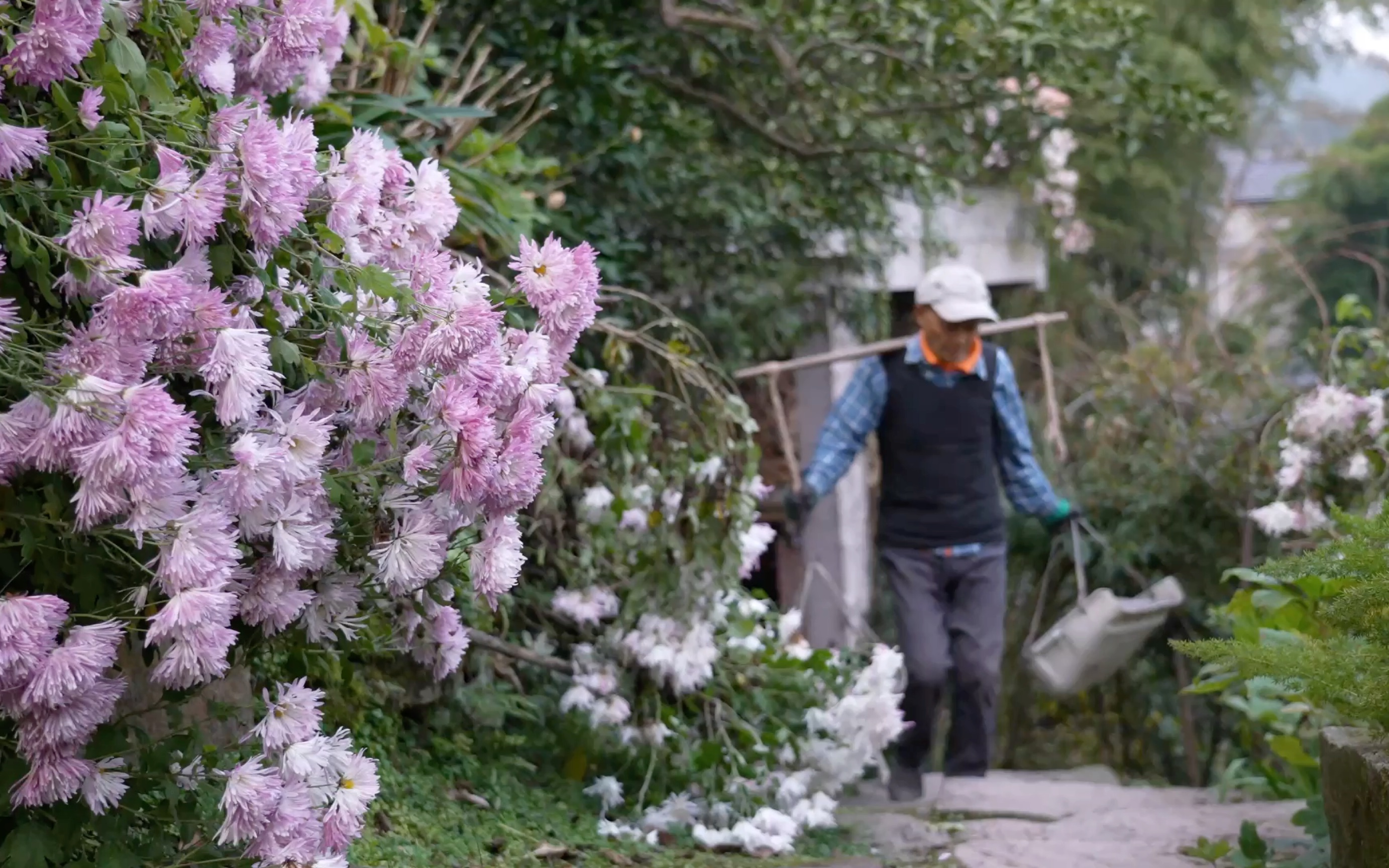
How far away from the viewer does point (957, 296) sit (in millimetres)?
4730

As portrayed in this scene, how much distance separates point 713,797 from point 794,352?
4.14 metres

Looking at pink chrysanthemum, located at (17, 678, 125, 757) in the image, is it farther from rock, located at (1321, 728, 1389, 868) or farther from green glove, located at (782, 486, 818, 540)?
green glove, located at (782, 486, 818, 540)

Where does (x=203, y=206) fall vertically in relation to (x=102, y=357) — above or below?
above

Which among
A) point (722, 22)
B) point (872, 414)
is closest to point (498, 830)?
point (872, 414)

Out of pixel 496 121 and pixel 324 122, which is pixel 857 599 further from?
pixel 324 122

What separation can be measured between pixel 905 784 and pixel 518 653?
1.48 metres

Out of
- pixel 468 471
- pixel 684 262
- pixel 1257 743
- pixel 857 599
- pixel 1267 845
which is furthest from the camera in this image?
pixel 857 599

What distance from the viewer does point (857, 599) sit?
326 inches

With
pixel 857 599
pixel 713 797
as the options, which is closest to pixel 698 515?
pixel 713 797

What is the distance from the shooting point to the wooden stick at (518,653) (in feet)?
12.0

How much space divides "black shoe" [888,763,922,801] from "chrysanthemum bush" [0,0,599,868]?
2738 mm

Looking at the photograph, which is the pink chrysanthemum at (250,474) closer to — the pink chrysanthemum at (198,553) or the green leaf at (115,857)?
the pink chrysanthemum at (198,553)

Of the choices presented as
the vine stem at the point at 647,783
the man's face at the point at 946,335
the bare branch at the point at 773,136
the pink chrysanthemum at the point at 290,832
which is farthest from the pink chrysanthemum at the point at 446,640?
the bare branch at the point at 773,136

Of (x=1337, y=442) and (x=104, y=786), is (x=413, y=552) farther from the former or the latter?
(x=1337, y=442)
